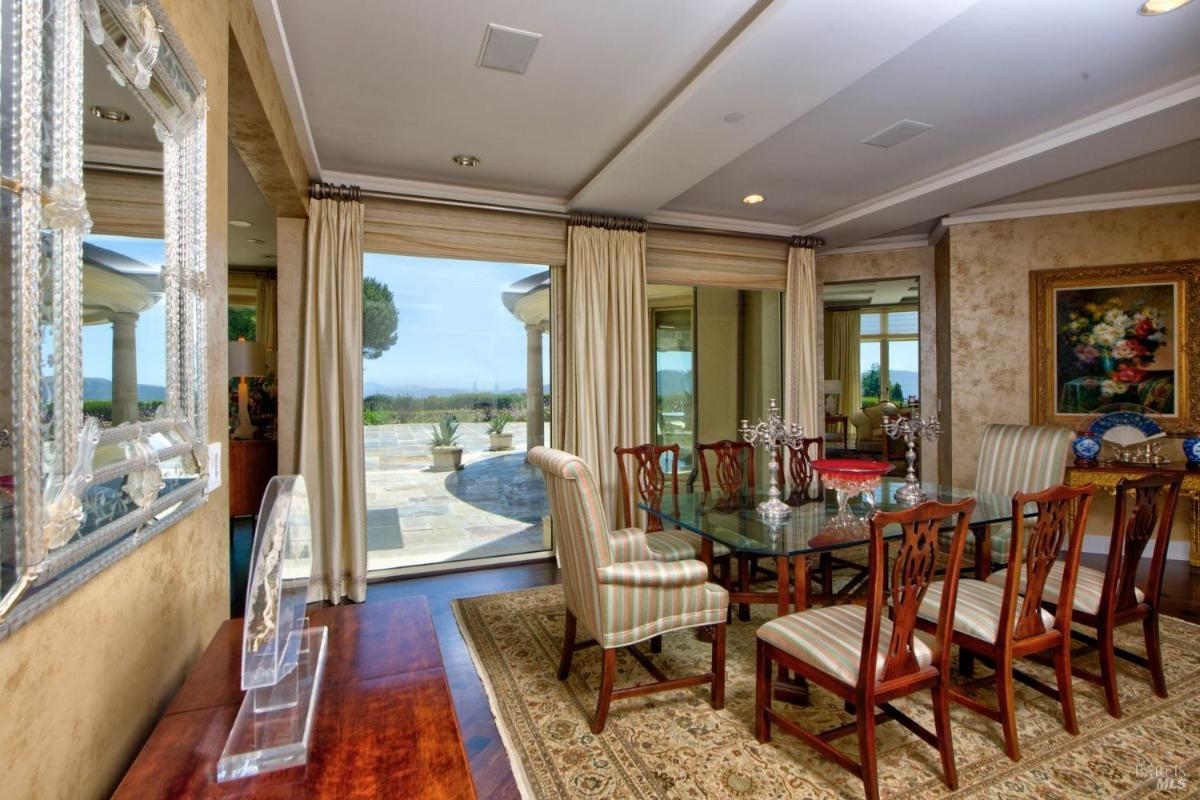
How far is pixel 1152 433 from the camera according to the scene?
4320 mm

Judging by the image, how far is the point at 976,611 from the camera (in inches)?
90.0

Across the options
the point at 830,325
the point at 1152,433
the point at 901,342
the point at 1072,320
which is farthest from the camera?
the point at 830,325

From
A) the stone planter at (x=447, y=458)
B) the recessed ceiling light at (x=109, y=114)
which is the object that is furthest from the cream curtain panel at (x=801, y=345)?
the recessed ceiling light at (x=109, y=114)

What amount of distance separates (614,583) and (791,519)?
1121 mm

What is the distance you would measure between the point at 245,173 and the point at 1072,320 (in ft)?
20.0

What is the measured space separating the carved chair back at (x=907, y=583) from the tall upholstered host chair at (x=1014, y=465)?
4.69 ft

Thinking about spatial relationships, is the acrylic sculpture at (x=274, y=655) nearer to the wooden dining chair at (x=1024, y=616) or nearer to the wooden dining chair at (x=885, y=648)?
the wooden dining chair at (x=885, y=648)

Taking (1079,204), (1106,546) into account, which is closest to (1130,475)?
(1106,546)

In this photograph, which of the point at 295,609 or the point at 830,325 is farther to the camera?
Answer: the point at 830,325

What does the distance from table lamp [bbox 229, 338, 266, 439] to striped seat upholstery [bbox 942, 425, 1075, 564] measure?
15.7 feet

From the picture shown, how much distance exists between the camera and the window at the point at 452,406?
4277mm

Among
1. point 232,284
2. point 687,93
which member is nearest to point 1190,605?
point 687,93

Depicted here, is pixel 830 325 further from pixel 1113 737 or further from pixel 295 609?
pixel 295 609

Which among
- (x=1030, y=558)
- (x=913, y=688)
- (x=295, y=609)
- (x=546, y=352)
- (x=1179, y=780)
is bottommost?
(x=1179, y=780)
